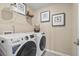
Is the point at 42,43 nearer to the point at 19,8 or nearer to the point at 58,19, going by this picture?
the point at 58,19

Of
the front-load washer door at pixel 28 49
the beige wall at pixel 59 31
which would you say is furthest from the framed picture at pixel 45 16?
the front-load washer door at pixel 28 49

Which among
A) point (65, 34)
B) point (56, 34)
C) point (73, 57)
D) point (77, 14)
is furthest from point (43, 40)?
point (77, 14)

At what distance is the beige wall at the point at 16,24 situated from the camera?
1505 mm

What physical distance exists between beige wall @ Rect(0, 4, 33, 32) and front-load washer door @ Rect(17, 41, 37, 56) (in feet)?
0.59

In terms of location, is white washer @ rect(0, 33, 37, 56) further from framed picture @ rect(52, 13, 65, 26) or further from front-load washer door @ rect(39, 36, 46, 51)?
framed picture @ rect(52, 13, 65, 26)

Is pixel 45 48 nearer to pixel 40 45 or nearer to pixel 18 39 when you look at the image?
pixel 40 45

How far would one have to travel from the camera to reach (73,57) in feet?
5.24

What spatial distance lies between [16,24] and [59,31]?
0.56 meters

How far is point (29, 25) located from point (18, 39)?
0.27 metres

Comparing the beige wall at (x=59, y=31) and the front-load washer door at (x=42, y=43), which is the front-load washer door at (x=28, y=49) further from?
the beige wall at (x=59, y=31)

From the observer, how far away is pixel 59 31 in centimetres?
162

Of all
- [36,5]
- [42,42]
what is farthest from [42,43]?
[36,5]

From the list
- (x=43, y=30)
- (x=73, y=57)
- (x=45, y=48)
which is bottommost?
(x=73, y=57)

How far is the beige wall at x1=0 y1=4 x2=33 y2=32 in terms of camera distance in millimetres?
1505
